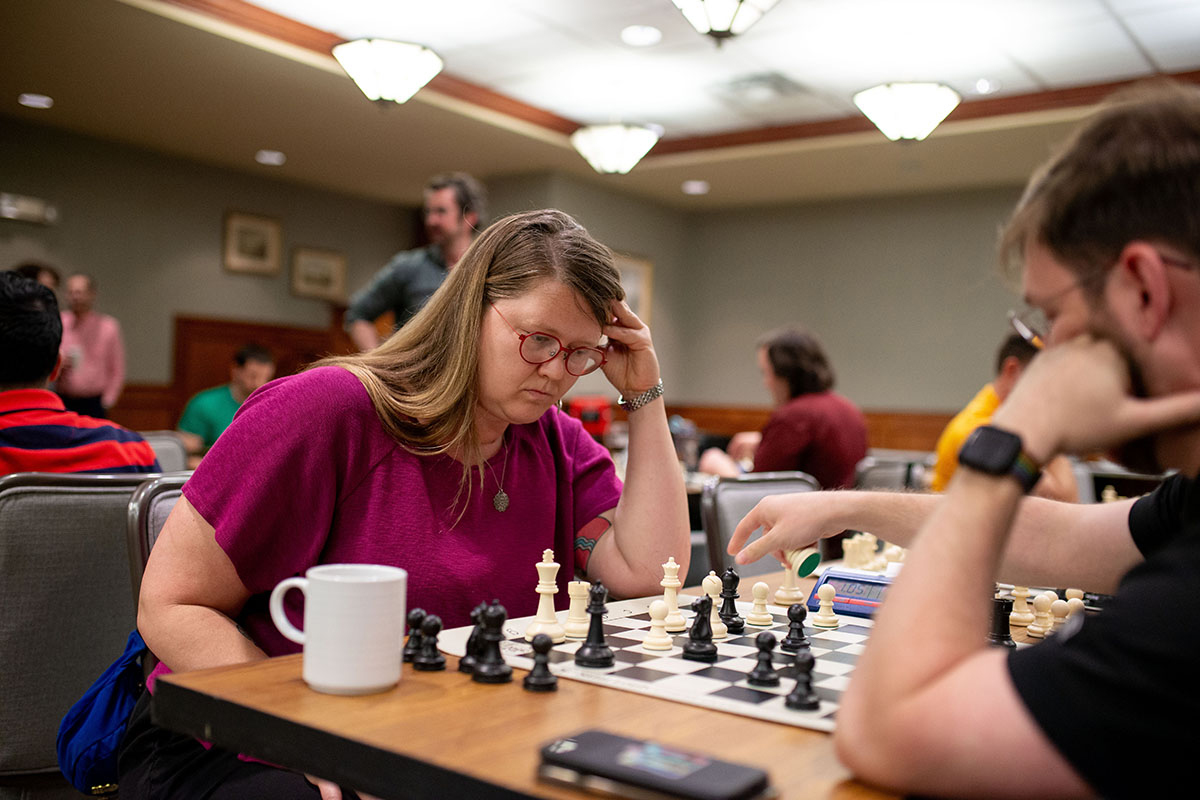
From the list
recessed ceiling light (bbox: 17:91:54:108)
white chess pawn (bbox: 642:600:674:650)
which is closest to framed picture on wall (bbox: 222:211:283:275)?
recessed ceiling light (bbox: 17:91:54:108)

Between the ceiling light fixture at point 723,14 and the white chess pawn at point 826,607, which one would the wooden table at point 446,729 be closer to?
the white chess pawn at point 826,607

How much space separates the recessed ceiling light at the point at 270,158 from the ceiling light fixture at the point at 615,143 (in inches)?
100.0

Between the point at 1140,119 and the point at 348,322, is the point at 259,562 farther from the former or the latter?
the point at 348,322

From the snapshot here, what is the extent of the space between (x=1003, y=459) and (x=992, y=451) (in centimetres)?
1

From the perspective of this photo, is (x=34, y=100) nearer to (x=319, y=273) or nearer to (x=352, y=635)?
(x=319, y=273)

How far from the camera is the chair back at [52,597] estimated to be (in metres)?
1.68

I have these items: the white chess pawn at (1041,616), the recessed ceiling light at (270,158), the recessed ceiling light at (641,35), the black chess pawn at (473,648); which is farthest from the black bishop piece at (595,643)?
the recessed ceiling light at (270,158)

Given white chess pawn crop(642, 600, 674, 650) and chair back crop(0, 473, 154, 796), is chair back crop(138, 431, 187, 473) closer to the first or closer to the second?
chair back crop(0, 473, 154, 796)

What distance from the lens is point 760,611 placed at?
1.45 m

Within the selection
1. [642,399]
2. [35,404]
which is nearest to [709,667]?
[642,399]

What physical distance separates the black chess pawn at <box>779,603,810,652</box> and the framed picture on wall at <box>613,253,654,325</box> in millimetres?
7738

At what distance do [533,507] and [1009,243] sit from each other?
92 centimetres

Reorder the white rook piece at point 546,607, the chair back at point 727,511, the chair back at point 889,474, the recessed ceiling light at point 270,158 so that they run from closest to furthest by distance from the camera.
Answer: the white rook piece at point 546,607, the chair back at point 727,511, the chair back at point 889,474, the recessed ceiling light at point 270,158

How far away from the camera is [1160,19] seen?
16.3 feet
